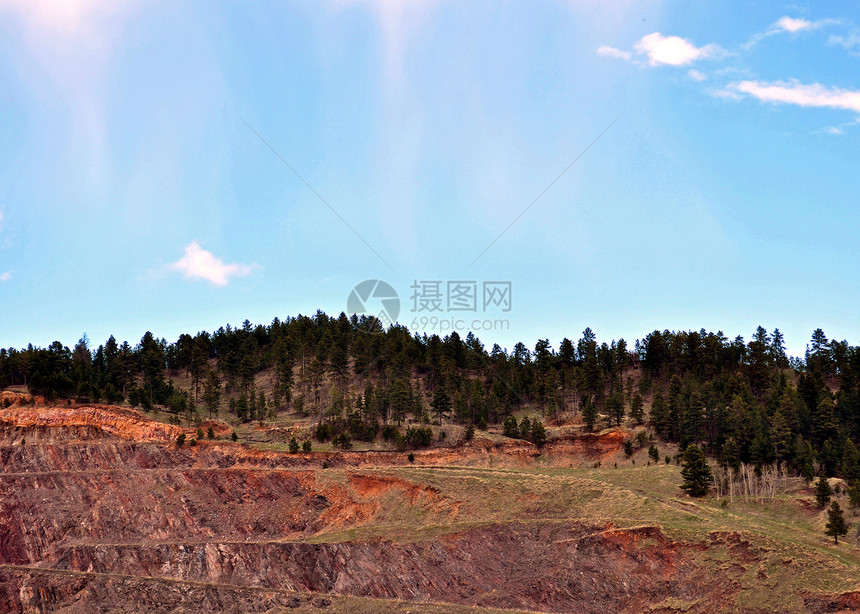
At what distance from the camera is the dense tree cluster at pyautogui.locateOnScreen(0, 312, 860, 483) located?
92.4 metres

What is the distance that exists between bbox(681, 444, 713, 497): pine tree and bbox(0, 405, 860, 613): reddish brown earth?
63.3 ft

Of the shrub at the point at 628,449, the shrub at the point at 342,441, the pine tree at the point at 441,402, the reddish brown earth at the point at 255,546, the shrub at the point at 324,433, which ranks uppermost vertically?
the pine tree at the point at 441,402

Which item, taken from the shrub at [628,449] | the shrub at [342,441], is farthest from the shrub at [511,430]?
the shrub at [342,441]

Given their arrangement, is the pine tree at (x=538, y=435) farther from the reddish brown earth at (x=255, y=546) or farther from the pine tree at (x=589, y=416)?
the reddish brown earth at (x=255, y=546)

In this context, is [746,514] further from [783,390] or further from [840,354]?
[840,354]

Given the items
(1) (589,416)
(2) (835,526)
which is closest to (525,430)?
(1) (589,416)

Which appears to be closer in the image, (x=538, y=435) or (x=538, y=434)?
(x=538, y=434)

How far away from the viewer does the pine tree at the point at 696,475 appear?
74.9 meters

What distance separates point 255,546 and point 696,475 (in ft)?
148

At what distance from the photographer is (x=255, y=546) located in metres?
63.5

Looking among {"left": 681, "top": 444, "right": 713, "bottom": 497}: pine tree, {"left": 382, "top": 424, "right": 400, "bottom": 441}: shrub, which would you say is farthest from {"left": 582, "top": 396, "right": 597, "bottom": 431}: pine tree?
{"left": 382, "top": 424, "right": 400, "bottom": 441}: shrub

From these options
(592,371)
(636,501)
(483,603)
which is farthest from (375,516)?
(592,371)

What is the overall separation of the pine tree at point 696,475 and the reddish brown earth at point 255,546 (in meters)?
19.3

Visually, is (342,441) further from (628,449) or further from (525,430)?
(628,449)
